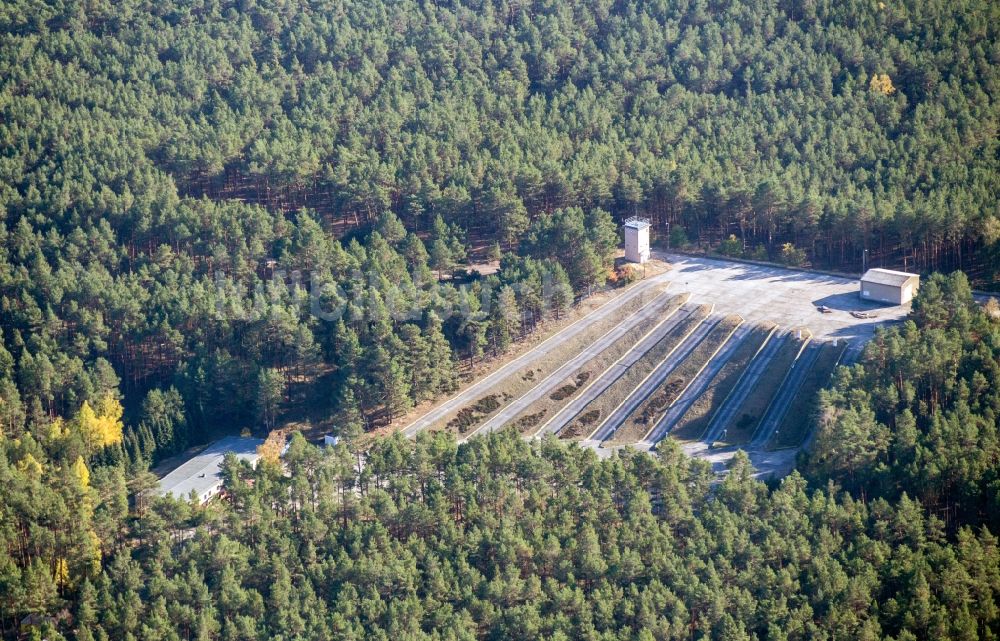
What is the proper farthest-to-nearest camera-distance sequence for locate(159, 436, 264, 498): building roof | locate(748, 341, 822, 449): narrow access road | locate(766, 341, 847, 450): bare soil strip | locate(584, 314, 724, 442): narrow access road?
locate(584, 314, 724, 442): narrow access road → locate(748, 341, 822, 449): narrow access road → locate(766, 341, 847, 450): bare soil strip → locate(159, 436, 264, 498): building roof

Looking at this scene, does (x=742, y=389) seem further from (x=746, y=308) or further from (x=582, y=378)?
(x=582, y=378)

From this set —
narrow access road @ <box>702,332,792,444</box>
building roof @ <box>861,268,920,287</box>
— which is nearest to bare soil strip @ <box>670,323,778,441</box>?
narrow access road @ <box>702,332,792,444</box>

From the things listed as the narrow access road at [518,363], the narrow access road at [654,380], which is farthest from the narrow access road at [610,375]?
the narrow access road at [518,363]

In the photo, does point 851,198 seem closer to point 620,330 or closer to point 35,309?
point 620,330

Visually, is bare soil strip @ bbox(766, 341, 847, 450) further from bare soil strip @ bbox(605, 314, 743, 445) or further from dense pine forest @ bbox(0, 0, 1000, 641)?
bare soil strip @ bbox(605, 314, 743, 445)

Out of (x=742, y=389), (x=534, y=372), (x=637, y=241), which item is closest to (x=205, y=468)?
(x=534, y=372)

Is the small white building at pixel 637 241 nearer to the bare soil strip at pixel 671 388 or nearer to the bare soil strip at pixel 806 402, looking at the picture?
the bare soil strip at pixel 671 388

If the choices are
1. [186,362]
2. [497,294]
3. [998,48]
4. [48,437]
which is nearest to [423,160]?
[497,294]
